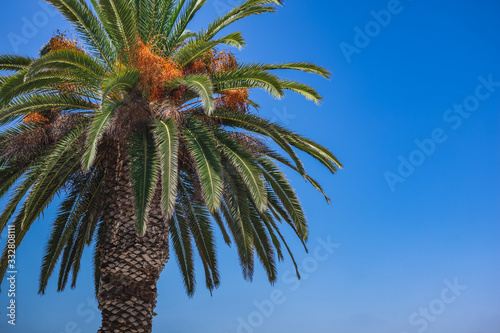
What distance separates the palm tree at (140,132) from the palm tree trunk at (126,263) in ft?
0.07

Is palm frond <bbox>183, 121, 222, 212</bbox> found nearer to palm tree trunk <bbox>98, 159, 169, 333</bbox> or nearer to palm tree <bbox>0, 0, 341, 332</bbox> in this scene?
palm tree <bbox>0, 0, 341, 332</bbox>

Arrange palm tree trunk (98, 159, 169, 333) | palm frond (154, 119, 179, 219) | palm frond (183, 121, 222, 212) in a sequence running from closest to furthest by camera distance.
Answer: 1. palm frond (154, 119, 179, 219)
2. palm frond (183, 121, 222, 212)
3. palm tree trunk (98, 159, 169, 333)

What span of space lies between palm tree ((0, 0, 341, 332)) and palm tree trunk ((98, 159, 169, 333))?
22 millimetres

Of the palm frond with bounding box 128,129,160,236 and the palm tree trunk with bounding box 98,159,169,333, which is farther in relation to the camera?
the palm tree trunk with bounding box 98,159,169,333

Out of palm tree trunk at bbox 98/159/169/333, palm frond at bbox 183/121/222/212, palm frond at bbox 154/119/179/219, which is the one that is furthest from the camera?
palm tree trunk at bbox 98/159/169/333

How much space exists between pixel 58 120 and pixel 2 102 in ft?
4.48

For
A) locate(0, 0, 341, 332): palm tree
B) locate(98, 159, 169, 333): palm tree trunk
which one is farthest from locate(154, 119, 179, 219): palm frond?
locate(98, 159, 169, 333): palm tree trunk

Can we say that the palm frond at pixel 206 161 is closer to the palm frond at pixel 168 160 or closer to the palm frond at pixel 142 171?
the palm frond at pixel 168 160

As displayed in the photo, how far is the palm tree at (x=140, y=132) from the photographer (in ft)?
31.7

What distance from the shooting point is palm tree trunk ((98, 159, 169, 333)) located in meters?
10.1

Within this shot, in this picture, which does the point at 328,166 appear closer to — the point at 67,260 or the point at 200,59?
the point at 200,59

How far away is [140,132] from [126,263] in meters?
2.68

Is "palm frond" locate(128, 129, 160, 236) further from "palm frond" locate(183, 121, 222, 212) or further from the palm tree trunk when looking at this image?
the palm tree trunk

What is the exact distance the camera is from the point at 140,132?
1045 cm
